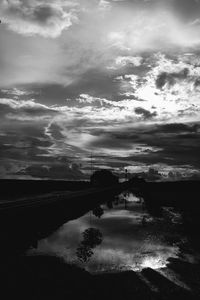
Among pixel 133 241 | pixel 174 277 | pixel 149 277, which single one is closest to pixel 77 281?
pixel 149 277

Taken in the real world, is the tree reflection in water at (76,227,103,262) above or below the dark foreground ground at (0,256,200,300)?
below

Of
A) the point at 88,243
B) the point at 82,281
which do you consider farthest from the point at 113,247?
the point at 82,281

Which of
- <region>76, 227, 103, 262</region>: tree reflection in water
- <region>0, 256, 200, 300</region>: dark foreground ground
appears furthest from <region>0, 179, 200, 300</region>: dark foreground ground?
<region>76, 227, 103, 262</region>: tree reflection in water

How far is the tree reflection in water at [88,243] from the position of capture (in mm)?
13014

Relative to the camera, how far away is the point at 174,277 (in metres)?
9.82

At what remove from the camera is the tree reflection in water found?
13014 millimetres

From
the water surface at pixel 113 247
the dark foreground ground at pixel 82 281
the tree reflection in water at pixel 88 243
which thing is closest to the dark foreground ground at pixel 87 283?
the dark foreground ground at pixel 82 281

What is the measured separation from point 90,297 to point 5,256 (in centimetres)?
589

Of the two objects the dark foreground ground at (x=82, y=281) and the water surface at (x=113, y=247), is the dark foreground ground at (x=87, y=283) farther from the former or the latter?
the water surface at (x=113, y=247)

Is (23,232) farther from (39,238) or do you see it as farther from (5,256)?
(5,256)

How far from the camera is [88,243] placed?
15.9 meters

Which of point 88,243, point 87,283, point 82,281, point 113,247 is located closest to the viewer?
point 87,283

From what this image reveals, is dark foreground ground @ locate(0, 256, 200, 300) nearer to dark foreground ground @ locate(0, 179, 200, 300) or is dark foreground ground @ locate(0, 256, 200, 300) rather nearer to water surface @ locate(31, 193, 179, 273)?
dark foreground ground @ locate(0, 179, 200, 300)

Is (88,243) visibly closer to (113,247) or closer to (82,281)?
(113,247)
